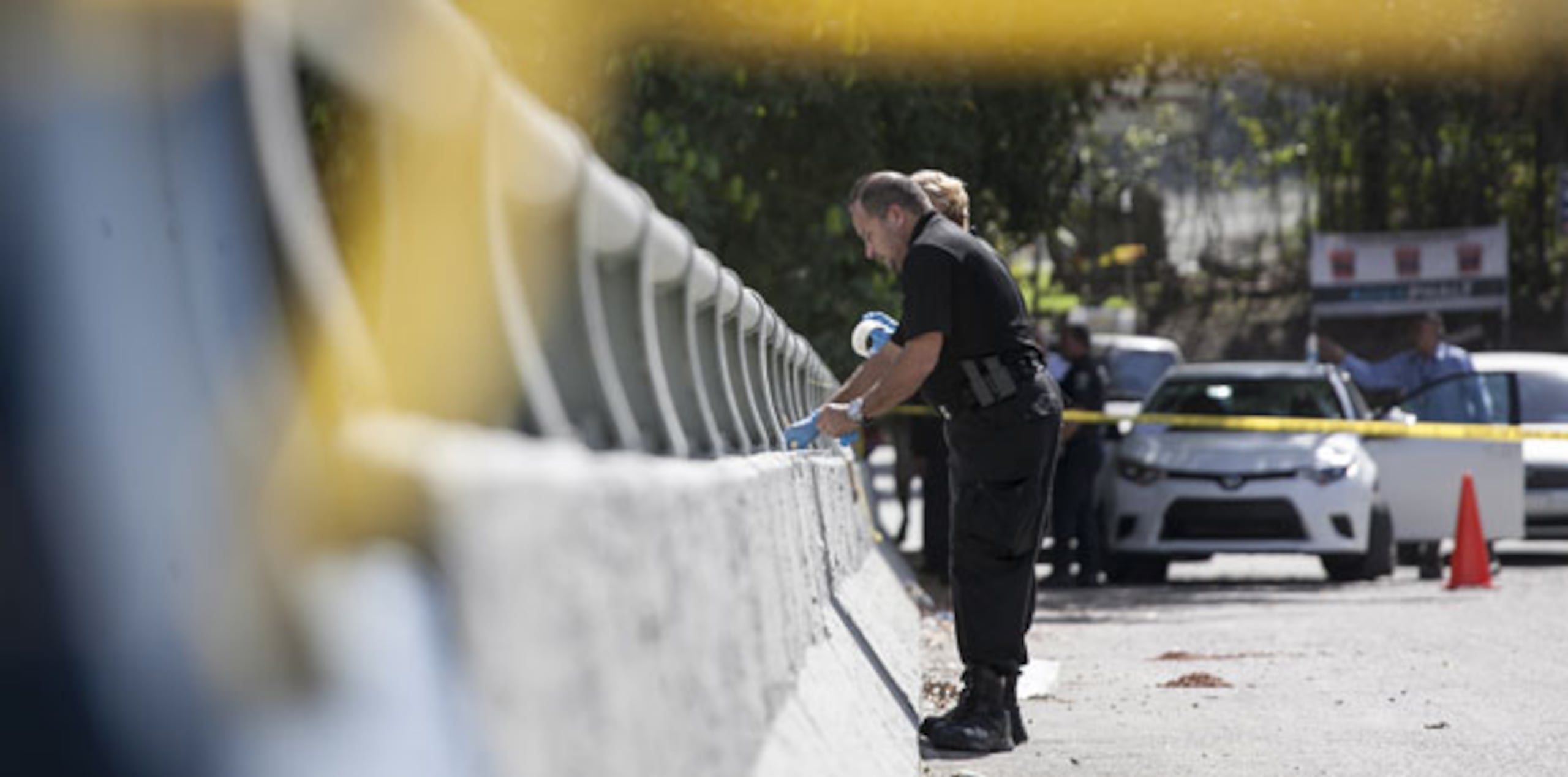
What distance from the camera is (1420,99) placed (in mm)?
47375

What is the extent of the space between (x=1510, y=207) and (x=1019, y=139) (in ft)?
92.3

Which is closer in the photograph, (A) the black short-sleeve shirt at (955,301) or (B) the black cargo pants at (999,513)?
(A) the black short-sleeve shirt at (955,301)

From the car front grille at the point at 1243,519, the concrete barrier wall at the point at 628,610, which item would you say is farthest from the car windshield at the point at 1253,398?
the concrete barrier wall at the point at 628,610

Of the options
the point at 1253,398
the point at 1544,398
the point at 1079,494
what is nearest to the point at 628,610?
the point at 1079,494

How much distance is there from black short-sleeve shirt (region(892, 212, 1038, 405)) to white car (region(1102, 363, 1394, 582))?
451 inches

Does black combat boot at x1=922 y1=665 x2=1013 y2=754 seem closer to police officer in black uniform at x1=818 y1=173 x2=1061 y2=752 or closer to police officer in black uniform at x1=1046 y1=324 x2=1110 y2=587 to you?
police officer in black uniform at x1=818 y1=173 x2=1061 y2=752

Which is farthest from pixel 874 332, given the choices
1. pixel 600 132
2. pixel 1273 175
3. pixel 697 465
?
pixel 1273 175

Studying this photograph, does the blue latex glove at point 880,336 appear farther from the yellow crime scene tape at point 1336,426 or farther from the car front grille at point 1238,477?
the car front grille at point 1238,477

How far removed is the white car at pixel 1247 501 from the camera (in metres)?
20.1

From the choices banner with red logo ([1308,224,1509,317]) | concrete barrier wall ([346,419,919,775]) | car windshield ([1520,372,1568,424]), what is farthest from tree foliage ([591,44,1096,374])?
banner with red logo ([1308,224,1509,317])

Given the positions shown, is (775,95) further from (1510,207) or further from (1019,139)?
(1510,207)

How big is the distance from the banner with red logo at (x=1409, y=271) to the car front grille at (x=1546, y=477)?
22.8m

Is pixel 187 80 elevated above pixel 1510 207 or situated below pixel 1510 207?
above

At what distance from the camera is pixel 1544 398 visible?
23.2m
